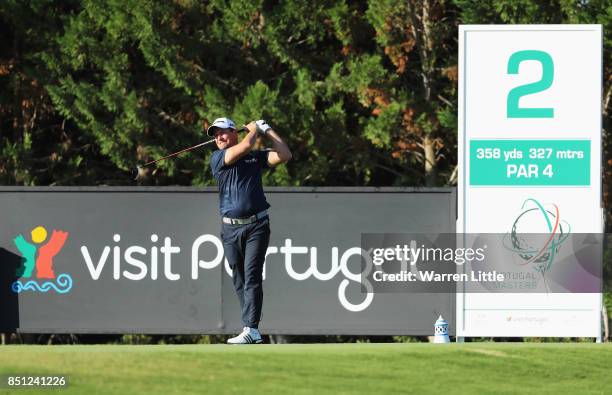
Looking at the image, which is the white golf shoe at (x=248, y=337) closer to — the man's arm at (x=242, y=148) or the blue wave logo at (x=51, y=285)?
the man's arm at (x=242, y=148)

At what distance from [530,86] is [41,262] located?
5.00 m

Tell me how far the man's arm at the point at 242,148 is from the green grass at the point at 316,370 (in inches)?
61.4

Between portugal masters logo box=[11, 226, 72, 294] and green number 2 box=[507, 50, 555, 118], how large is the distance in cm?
452

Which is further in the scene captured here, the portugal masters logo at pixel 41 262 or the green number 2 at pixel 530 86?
the portugal masters logo at pixel 41 262

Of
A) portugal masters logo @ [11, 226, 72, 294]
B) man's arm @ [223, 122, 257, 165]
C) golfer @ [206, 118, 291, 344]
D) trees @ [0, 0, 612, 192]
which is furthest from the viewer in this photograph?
trees @ [0, 0, 612, 192]

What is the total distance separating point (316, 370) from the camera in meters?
8.62

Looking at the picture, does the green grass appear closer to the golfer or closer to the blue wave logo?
the golfer

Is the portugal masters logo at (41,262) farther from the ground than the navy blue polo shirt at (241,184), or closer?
closer

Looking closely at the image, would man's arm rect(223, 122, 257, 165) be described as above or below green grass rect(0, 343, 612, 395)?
above

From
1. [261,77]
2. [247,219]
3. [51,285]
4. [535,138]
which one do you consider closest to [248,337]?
[247,219]

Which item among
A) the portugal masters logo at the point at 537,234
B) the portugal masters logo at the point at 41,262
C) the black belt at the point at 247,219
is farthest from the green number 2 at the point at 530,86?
the portugal masters logo at the point at 41,262

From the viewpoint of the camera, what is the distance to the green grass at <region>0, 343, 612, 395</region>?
27.9 feet

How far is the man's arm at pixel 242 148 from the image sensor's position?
9656 mm

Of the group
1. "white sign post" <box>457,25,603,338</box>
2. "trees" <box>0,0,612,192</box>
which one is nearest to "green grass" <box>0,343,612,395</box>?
"white sign post" <box>457,25,603,338</box>
